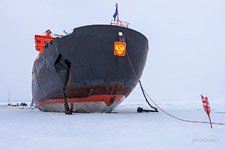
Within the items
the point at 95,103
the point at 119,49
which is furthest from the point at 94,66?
the point at 95,103

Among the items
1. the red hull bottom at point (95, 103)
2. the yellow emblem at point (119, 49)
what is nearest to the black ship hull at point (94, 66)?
the red hull bottom at point (95, 103)

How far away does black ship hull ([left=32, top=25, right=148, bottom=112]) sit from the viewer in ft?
39.4

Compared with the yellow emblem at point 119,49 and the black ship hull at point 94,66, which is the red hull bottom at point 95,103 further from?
the yellow emblem at point 119,49

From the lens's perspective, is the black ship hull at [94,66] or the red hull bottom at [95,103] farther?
the red hull bottom at [95,103]

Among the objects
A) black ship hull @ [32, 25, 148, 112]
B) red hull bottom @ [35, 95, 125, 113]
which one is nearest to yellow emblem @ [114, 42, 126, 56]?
black ship hull @ [32, 25, 148, 112]

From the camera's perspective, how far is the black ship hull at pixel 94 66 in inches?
473

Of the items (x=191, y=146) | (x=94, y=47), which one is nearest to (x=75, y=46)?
(x=94, y=47)

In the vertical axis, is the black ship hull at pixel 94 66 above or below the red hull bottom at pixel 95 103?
above

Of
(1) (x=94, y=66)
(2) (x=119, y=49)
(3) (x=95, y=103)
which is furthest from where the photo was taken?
(3) (x=95, y=103)

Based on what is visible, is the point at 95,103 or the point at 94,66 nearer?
the point at 94,66

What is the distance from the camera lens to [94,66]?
1202 cm

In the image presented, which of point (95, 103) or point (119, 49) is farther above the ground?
point (119, 49)

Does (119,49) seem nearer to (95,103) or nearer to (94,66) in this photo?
(94,66)

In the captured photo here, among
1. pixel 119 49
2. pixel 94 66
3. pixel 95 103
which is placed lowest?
pixel 95 103
